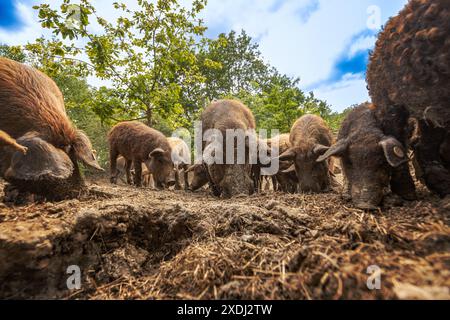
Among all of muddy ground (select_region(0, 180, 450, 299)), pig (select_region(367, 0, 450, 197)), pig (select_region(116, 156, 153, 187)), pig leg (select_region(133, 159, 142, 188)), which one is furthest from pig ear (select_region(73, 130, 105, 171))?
pig (select_region(116, 156, 153, 187))

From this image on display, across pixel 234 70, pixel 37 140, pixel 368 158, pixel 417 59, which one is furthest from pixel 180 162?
pixel 234 70

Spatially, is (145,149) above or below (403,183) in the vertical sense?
above

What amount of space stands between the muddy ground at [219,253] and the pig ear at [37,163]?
41 cm

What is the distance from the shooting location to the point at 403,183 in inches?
138

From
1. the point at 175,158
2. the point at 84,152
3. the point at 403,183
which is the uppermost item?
the point at 175,158

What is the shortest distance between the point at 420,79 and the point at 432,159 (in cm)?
110

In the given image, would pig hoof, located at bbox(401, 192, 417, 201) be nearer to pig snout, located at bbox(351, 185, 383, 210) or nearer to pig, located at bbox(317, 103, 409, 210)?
pig, located at bbox(317, 103, 409, 210)

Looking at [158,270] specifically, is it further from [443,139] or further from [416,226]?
[443,139]

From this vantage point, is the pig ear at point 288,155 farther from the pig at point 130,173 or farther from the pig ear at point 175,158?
the pig at point 130,173

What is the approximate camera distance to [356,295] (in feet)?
4.17

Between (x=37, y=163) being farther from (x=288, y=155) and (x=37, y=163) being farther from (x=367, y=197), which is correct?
(x=288, y=155)

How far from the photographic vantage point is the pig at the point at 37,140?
3166 millimetres

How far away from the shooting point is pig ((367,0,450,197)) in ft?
9.92

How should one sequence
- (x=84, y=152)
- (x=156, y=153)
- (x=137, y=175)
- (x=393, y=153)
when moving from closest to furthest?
1. (x=393, y=153)
2. (x=84, y=152)
3. (x=156, y=153)
4. (x=137, y=175)
